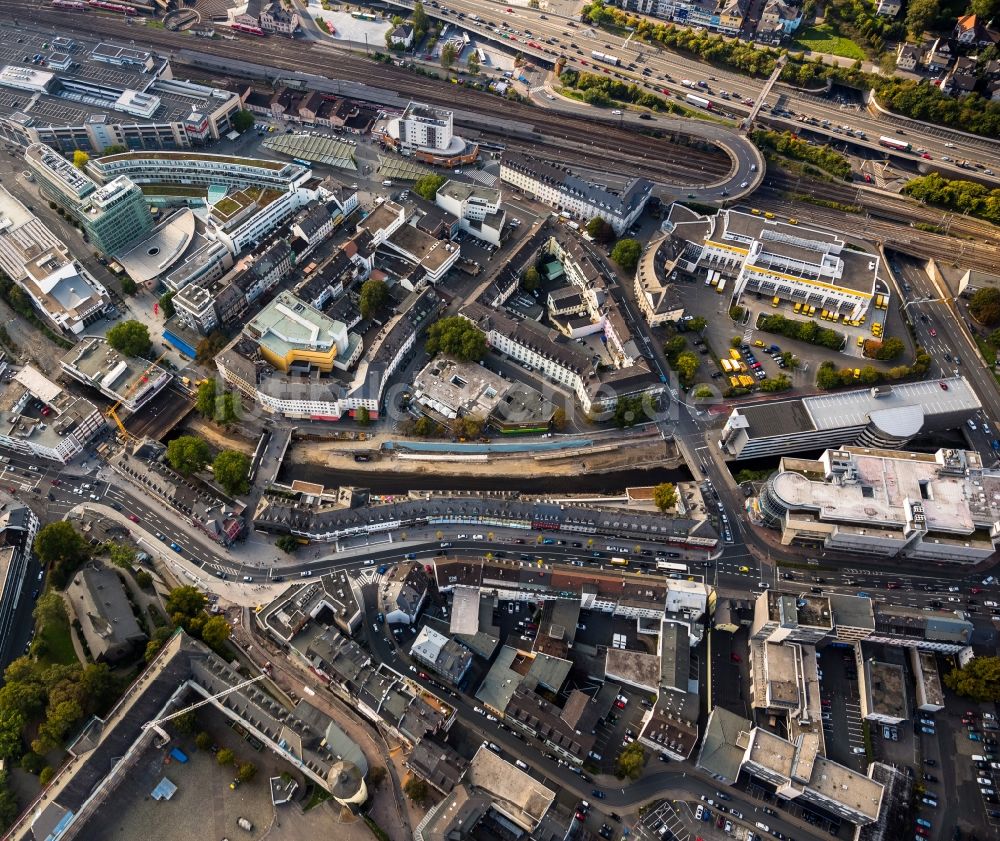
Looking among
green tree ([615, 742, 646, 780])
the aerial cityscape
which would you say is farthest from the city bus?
green tree ([615, 742, 646, 780])

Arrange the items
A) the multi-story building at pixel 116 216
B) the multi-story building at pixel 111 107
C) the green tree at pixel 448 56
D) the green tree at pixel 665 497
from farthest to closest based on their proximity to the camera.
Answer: the green tree at pixel 448 56, the multi-story building at pixel 111 107, the multi-story building at pixel 116 216, the green tree at pixel 665 497

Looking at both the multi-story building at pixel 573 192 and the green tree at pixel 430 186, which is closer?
the multi-story building at pixel 573 192

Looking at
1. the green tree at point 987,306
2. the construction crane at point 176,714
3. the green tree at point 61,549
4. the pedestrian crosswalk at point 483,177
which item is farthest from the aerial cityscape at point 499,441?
the green tree at point 987,306

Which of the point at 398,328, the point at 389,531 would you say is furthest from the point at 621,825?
the point at 398,328

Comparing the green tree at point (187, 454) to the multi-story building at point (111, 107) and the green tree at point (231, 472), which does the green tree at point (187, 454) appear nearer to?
the green tree at point (231, 472)

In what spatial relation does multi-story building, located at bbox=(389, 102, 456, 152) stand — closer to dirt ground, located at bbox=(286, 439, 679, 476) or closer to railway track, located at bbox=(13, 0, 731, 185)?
railway track, located at bbox=(13, 0, 731, 185)

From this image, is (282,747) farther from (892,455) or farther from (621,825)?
(892,455)
